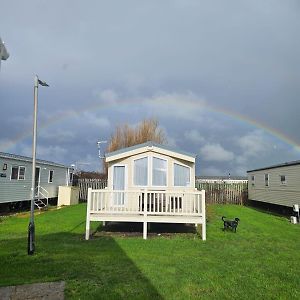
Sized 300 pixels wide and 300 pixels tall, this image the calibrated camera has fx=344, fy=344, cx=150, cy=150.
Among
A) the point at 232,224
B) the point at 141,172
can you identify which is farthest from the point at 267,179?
the point at 141,172

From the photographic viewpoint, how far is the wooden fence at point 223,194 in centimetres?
3225

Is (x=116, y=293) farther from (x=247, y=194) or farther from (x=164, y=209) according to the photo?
(x=247, y=194)

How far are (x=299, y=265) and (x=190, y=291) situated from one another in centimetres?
349

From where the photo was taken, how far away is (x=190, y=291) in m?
5.92

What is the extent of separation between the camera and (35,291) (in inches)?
232

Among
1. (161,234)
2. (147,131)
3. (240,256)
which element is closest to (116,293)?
(240,256)

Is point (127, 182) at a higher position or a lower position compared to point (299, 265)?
higher

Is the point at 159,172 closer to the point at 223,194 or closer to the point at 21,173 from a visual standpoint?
the point at 21,173

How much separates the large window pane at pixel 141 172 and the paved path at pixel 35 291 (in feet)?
28.5

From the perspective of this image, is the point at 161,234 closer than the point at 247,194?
Yes

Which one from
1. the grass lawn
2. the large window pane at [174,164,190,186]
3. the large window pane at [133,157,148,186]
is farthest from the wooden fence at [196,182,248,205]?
the grass lawn

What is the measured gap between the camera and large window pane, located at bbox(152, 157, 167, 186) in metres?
14.9

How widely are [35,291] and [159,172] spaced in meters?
9.54

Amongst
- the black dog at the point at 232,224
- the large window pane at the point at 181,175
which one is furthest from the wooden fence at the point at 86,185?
the black dog at the point at 232,224
